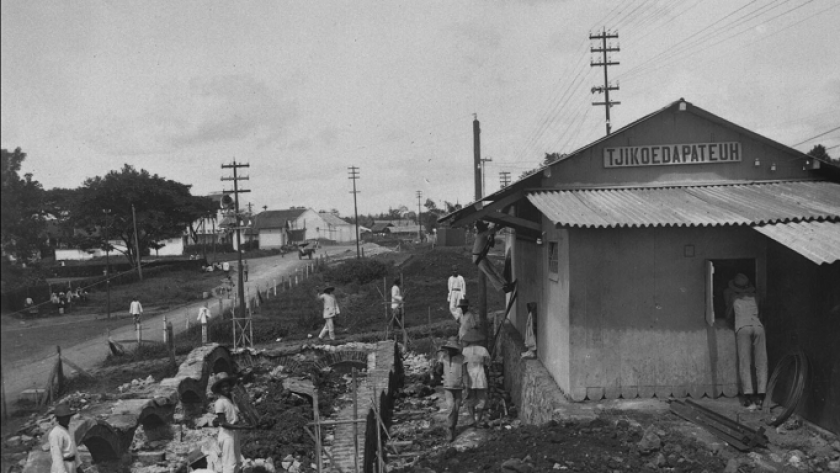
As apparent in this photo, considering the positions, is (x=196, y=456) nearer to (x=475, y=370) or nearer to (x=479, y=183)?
(x=475, y=370)

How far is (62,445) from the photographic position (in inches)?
289

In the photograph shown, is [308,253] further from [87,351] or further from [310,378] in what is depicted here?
[310,378]

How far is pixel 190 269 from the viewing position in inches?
1709

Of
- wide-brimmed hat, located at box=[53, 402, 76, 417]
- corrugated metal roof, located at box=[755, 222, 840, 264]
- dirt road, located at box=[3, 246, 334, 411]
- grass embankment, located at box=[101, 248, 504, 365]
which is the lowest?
dirt road, located at box=[3, 246, 334, 411]

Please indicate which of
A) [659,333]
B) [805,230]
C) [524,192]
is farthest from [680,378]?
[524,192]

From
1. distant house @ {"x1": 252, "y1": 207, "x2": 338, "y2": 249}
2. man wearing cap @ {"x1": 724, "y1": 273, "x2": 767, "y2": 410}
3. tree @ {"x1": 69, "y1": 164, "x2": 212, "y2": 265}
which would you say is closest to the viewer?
man wearing cap @ {"x1": 724, "y1": 273, "x2": 767, "y2": 410}

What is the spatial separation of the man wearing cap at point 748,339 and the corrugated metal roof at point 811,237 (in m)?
0.83

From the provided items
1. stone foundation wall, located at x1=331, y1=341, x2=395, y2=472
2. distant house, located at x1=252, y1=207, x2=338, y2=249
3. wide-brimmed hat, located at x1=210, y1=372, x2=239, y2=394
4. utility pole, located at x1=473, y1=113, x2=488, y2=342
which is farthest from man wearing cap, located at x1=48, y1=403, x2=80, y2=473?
distant house, located at x1=252, y1=207, x2=338, y2=249

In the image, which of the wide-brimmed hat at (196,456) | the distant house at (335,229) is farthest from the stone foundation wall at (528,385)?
the distant house at (335,229)

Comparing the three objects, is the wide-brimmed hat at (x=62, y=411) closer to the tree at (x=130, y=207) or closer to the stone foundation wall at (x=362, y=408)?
the stone foundation wall at (x=362, y=408)

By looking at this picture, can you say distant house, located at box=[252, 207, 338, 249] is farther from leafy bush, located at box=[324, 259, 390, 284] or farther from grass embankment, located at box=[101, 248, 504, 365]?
leafy bush, located at box=[324, 259, 390, 284]

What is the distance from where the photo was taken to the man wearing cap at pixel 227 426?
25.0 feet

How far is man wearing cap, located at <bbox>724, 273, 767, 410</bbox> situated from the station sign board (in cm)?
238

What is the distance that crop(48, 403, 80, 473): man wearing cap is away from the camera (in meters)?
7.28
